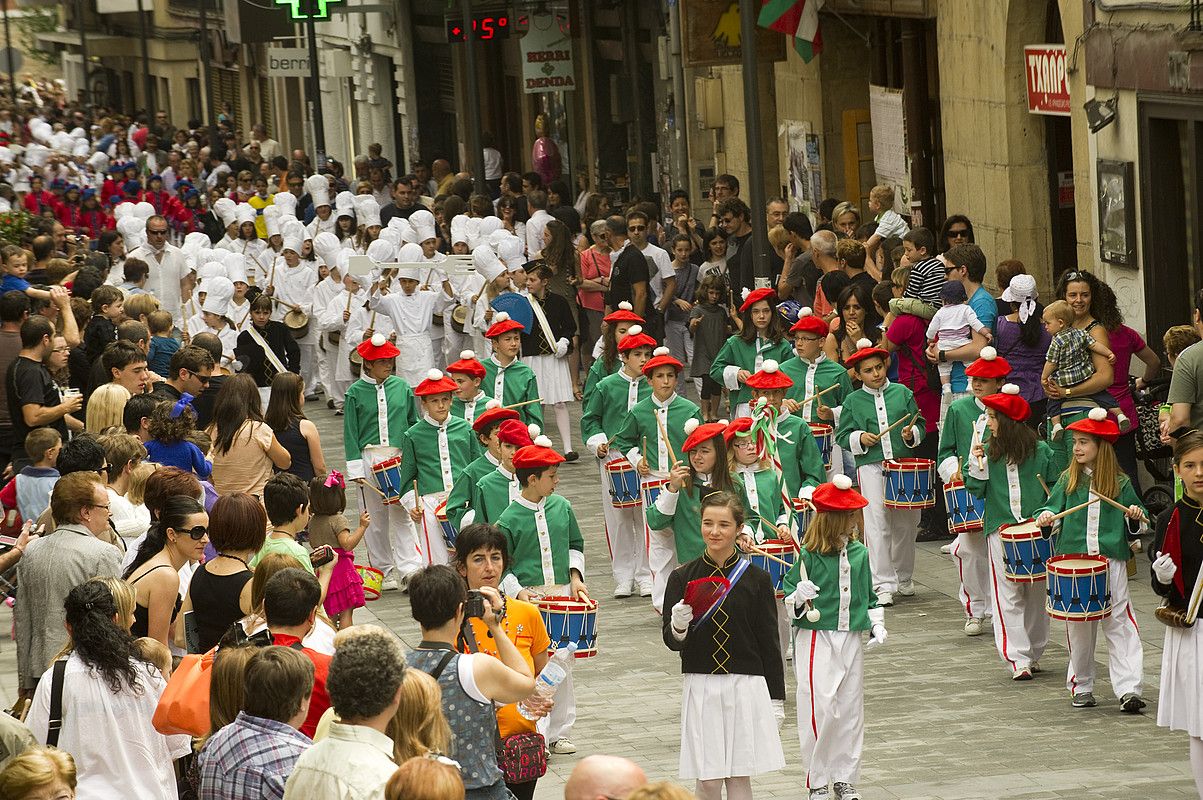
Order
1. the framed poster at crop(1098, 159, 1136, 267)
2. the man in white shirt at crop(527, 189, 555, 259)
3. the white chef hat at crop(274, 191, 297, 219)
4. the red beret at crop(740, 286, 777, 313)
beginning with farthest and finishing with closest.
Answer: the white chef hat at crop(274, 191, 297, 219) → the man in white shirt at crop(527, 189, 555, 259) → the framed poster at crop(1098, 159, 1136, 267) → the red beret at crop(740, 286, 777, 313)

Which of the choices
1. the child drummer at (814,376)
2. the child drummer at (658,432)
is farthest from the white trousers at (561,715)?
the child drummer at (814,376)

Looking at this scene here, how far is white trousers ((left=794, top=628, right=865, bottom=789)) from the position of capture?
938 cm

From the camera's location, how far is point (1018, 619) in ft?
37.4

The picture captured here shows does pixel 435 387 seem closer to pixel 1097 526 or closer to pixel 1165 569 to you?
pixel 1097 526

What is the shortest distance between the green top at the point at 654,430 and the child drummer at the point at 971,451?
1.93 meters

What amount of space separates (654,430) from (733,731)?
471 cm

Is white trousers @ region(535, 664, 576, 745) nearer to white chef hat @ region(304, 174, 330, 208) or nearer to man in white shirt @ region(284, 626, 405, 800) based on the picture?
man in white shirt @ region(284, 626, 405, 800)

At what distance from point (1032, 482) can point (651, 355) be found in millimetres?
3490

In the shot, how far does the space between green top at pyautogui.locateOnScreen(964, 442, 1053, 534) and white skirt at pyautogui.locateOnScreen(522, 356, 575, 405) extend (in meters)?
7.18

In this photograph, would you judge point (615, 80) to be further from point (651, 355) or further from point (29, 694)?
point (29, 694)

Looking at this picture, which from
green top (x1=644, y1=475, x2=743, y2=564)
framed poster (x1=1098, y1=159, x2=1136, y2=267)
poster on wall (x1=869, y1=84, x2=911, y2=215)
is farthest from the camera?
poster on wall (x1=869, y1=84, x2=911, y2=215)

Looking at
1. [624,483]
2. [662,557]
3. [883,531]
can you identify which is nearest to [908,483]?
[883,531]

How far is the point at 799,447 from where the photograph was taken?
12.3 m

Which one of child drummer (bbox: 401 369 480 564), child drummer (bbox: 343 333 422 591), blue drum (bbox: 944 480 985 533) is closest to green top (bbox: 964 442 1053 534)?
blue drum (bbox: 944 480 985 533)
